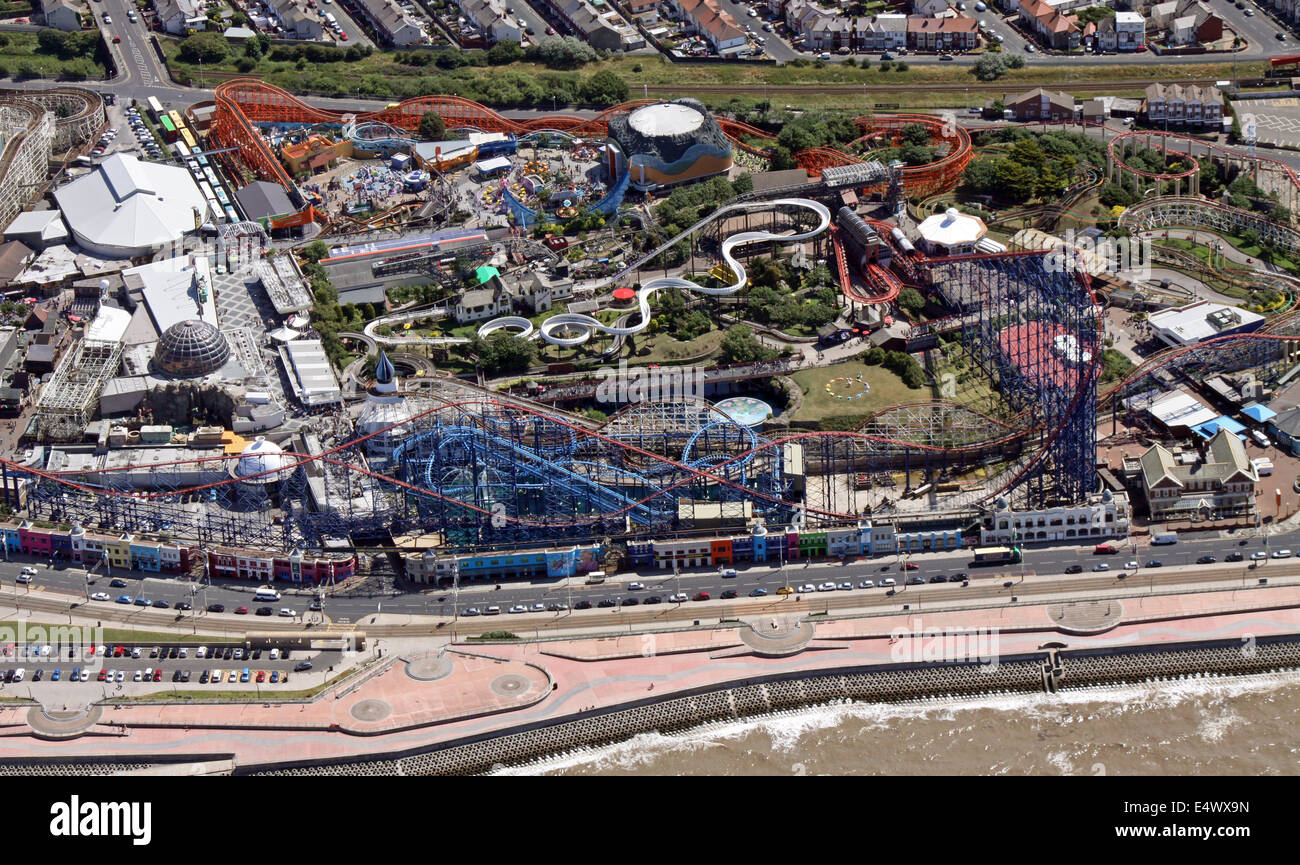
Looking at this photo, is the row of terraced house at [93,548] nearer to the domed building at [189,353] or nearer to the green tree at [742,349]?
the domed building at [189,353]

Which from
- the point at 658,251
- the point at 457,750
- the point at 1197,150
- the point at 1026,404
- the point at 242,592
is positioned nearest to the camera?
the point at 457,750

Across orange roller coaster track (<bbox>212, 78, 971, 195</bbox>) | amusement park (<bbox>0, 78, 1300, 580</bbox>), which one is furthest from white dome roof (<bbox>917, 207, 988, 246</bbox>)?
orange roller coaster track (<bbox>212, 78, 971, 195</bbox>)

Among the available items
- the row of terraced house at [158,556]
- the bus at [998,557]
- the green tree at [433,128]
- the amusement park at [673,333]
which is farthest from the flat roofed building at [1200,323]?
the green tree at [433,128]

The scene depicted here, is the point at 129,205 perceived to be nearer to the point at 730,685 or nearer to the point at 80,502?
the point at 80,502

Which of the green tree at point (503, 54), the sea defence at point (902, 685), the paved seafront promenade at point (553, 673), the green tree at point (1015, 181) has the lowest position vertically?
the sea defence at point (902, 685)

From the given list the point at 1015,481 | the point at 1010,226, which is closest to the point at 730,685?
the point at 1015,481
